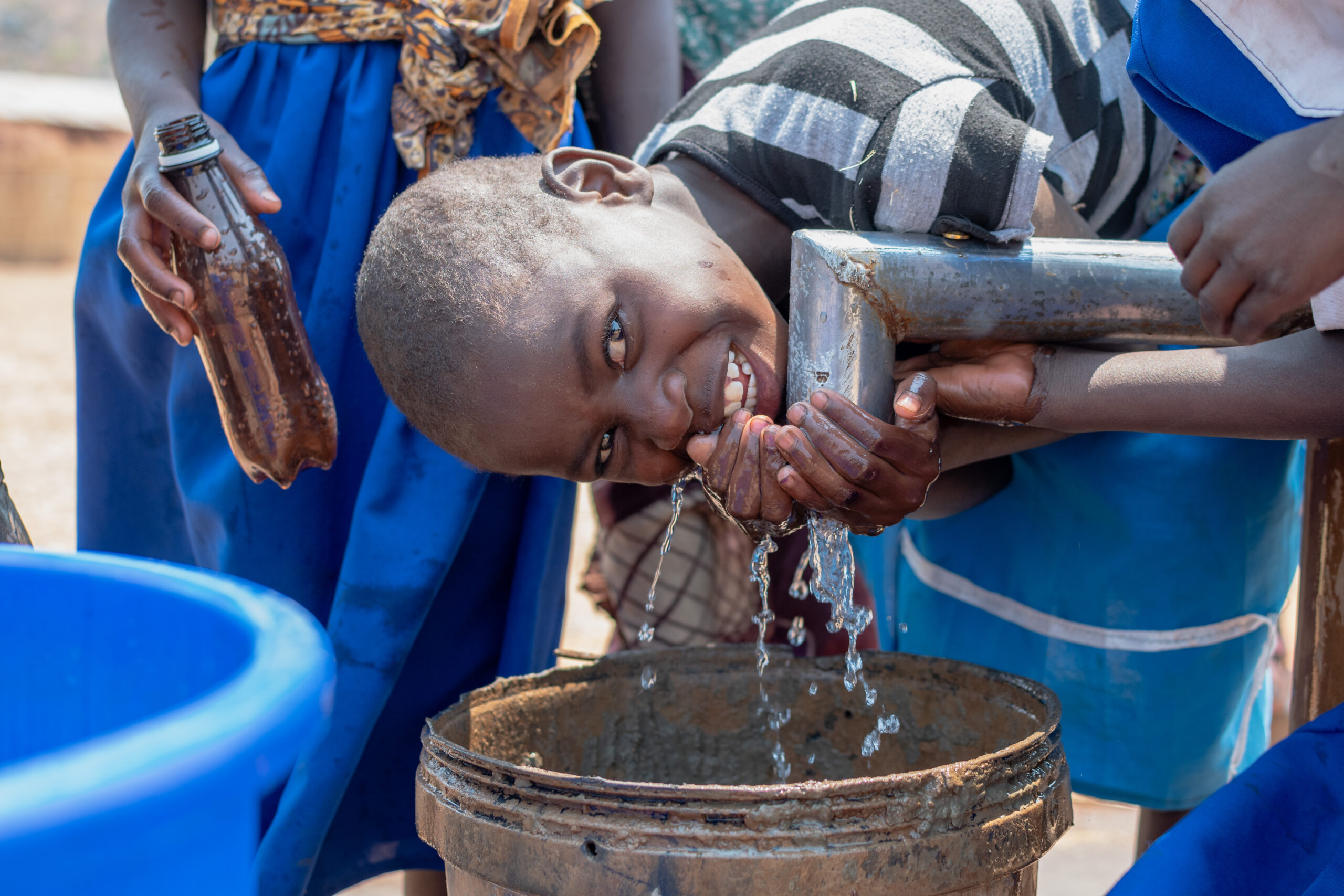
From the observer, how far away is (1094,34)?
4.98 feet

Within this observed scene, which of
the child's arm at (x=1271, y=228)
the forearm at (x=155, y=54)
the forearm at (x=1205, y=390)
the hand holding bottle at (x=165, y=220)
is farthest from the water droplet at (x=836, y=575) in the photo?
the forearm at (x=155, y=54)

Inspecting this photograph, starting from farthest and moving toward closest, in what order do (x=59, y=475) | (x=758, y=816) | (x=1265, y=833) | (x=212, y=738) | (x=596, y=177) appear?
(x=59, y=475) < (x=596, y=177) < (x=1265, y=833) < (x=758, y=816) < (x=212, y=738)

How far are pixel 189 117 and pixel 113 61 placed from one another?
1.17 feet

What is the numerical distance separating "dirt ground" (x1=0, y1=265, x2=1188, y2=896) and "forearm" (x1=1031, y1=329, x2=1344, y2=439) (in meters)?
1.00

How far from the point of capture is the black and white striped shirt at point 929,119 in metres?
1.28

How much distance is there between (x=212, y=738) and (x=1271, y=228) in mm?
887

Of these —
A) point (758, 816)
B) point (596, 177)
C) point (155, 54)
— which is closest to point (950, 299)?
point (596, 177)

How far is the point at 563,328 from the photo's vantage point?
1.26 metres

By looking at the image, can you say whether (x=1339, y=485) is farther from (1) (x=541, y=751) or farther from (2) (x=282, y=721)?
(2) (x=282, y=721)

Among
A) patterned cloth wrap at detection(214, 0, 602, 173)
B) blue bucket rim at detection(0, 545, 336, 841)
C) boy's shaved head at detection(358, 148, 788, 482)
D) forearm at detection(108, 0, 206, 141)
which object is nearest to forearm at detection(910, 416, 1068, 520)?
boy's shaved head at detection(358, 148, 788, 482)

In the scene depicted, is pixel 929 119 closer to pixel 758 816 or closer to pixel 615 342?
pixel 615 342

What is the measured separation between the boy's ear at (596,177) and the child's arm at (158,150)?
346 millimetres

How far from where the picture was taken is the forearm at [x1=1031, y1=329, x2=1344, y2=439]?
113cm

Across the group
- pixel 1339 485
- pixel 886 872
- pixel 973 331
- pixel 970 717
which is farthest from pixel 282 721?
pixel 1339 485
